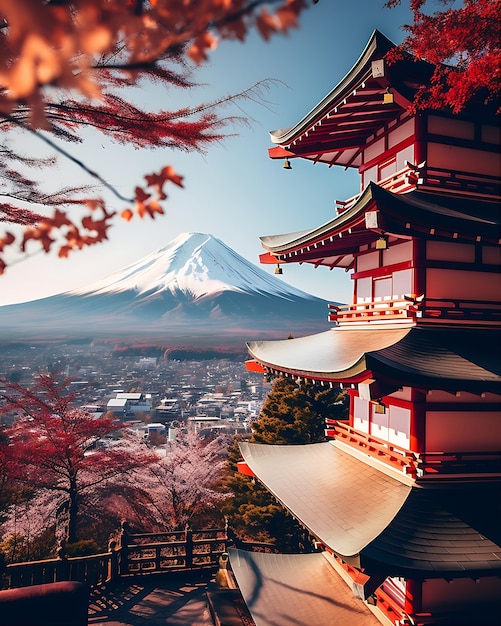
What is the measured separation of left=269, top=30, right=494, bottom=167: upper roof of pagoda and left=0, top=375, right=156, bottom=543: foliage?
12.9 m

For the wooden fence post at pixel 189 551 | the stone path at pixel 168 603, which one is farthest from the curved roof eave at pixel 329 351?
the wooden fence post at pixel 189 551

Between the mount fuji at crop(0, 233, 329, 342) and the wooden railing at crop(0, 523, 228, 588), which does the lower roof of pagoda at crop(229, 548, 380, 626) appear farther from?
the mount fuji at crop(0, 233, 329, 342)

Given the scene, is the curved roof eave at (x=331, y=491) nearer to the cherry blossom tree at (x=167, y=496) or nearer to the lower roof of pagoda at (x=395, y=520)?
the lower roof of pagoda at (x=395, y=520)

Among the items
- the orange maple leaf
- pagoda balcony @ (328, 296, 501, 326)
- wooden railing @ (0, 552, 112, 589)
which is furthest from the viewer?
wooden railing @ (0, 552, 112, 589)

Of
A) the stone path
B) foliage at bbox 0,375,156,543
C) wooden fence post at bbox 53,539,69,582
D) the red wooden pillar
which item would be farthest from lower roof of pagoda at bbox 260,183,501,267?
foliage at bbox 0,375,156,543

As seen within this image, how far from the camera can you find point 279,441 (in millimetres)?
16969

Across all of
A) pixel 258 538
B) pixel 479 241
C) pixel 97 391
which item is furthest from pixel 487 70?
pixel 97 391

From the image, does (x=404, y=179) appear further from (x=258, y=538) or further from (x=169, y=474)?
(x=169, y=474)

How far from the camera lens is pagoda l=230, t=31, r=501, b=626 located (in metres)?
5.35

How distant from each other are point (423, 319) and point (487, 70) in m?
3.82

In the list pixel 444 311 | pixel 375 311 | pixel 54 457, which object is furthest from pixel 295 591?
pixel 54 457

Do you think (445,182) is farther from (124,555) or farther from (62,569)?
(62,569)

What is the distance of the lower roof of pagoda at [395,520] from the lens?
15.8ft

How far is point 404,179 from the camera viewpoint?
7.07 meters
